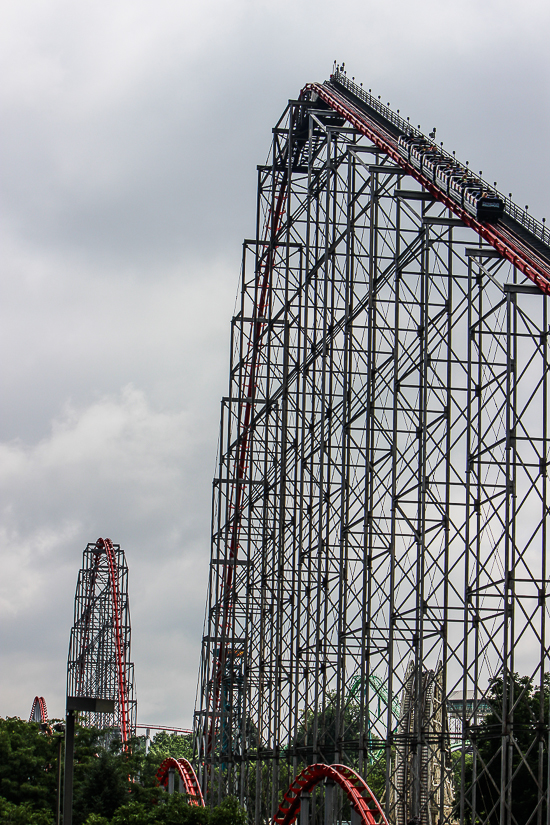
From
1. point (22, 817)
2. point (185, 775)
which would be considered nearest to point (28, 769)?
point (185, 775)

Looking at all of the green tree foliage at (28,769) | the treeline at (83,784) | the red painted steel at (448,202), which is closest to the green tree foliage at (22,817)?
the treeline at (83,784)

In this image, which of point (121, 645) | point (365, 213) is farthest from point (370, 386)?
point (121, 645)

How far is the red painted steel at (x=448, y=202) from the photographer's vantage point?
812 inches

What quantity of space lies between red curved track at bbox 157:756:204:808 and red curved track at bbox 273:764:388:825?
7.46 metres

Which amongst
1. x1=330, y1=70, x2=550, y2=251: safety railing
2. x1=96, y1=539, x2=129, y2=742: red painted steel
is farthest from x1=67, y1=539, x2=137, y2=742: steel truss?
x1=330, y1=70, x2=550, y2=251: safety railing

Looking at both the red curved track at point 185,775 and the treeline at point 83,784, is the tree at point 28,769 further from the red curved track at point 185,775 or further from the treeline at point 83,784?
the red curved track at point 185,775

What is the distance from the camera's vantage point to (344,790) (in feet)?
78.4

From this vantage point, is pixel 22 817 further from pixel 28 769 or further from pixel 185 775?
pixel 28 769

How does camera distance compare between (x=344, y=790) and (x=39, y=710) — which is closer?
(x=344, y=790)

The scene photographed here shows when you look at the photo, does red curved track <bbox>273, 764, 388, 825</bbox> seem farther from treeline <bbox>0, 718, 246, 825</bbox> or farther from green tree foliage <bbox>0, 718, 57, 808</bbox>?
green tree foliage <bbox>0, 718, 57, 808</bbox>

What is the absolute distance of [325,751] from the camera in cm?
2870

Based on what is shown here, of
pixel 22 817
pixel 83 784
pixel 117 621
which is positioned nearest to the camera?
pixel 22 817

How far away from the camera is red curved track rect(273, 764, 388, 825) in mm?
21266

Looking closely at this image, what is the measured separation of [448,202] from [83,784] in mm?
20712
